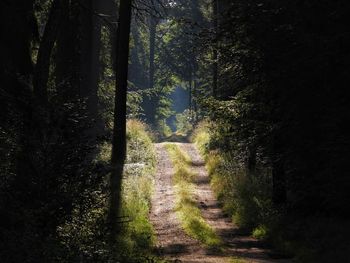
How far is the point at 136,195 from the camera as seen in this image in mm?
15211

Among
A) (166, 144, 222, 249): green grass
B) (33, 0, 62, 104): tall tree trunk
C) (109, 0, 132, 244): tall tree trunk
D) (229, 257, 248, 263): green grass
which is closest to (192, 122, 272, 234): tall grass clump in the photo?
(166, 144, 222, 249): green grass

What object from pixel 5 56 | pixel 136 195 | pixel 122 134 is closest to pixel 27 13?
pixel 5 56

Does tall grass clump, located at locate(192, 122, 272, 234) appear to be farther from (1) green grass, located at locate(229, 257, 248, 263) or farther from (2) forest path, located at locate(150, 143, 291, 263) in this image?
(1) green grass, located at locate(229, 257, 248, 263)

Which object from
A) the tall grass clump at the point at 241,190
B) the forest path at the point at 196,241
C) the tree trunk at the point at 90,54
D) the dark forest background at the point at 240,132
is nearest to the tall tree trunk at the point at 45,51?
the dark forest background at the point at 240,132

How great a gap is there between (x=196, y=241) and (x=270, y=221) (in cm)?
219

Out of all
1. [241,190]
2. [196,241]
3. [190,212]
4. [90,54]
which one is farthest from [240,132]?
[90,54]

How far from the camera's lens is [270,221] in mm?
13094

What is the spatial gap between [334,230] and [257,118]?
353cm

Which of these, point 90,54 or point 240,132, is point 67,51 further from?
point 240,132

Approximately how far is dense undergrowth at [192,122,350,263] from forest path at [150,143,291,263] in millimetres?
351

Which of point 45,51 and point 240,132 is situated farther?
point 240,132

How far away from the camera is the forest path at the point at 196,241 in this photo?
414 inches

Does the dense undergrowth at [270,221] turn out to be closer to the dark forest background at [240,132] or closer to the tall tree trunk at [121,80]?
the dark forest background at [240,132]

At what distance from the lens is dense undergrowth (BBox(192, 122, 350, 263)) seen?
408 inches
